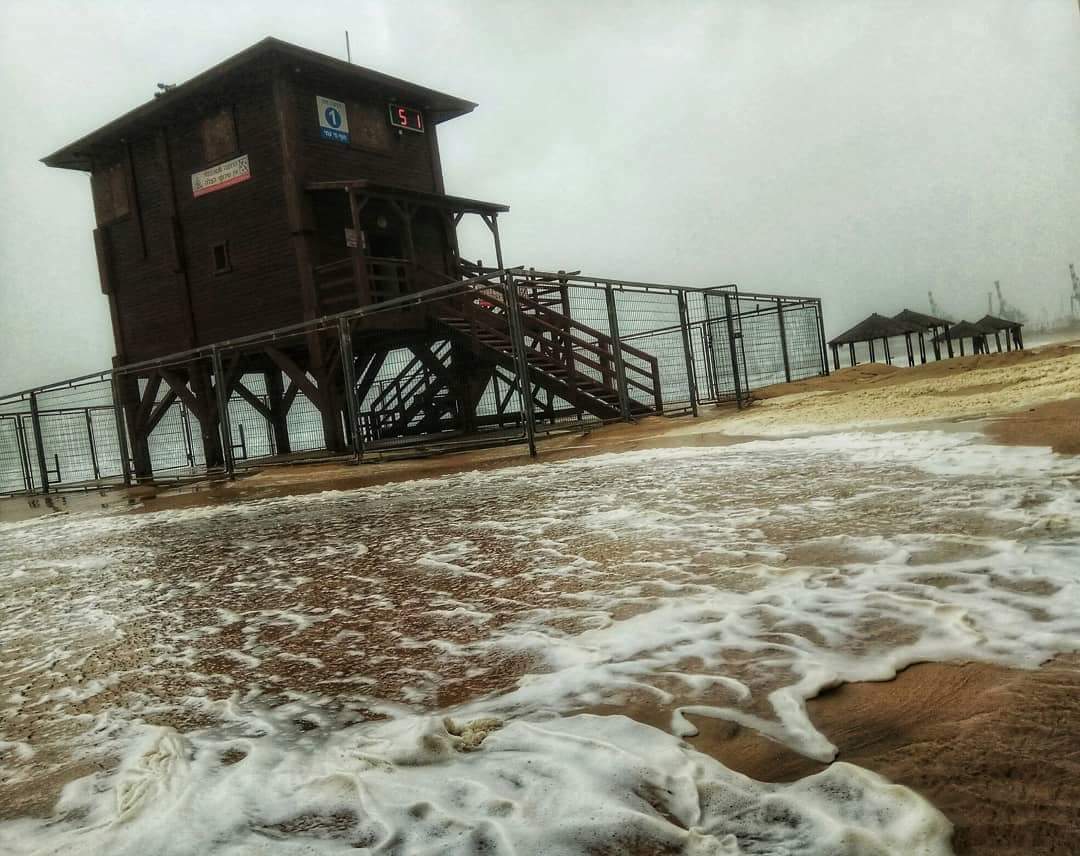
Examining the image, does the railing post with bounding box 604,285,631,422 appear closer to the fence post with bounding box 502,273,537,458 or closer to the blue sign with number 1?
the fence post with bounding box 502,273,537,458

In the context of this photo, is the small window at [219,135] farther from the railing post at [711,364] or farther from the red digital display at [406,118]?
the railing post at [711,364]

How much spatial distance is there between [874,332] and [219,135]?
18559mm

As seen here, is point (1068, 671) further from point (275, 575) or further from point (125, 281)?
point (125, 281)

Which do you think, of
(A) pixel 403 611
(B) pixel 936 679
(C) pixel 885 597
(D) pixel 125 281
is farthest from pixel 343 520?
(D) pixel 125 281

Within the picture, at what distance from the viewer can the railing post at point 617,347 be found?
10.1 m

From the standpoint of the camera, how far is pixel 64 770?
5.31 feet

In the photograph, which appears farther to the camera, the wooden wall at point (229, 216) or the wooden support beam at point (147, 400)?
the wooden support beam at point (147, 400)

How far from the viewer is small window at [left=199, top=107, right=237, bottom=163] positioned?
15273 millimetres

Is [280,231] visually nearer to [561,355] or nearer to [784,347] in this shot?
[561,355]

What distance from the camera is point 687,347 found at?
1125cm

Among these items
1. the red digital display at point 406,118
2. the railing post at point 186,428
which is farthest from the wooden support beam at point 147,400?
the red digital display at point 406,118

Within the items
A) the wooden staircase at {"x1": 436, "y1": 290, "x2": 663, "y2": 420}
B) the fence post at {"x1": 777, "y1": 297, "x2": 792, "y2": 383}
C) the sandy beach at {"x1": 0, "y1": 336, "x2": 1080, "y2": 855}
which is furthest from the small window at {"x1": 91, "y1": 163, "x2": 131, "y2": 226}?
the sandy beach at {"x1": 0, "y1": 336, "x2": 1080, "y2": 855}

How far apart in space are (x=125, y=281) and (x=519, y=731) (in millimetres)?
18786

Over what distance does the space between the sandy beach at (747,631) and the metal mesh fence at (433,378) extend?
4.97 meters
